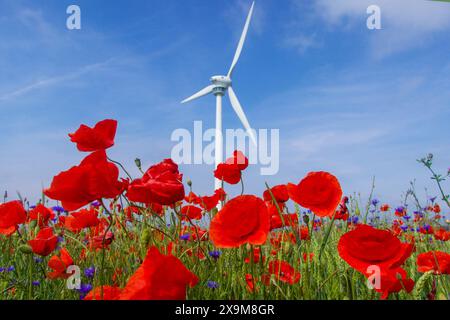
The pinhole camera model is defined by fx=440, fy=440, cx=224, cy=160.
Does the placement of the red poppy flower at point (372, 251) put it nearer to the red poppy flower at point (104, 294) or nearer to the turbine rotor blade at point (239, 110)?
the red poppy flower at point (104, 294)

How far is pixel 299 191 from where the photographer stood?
1.32m

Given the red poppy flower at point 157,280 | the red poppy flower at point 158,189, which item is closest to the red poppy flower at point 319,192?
the red poppy flower at point 158,189

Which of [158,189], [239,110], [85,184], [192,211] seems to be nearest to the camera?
[85,184]

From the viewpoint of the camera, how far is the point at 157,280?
938mm

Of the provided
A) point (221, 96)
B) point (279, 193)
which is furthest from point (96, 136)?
point (221, 96)

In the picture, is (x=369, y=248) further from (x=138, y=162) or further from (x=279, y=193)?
(x=138, y=162)

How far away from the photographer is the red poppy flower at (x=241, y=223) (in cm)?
115

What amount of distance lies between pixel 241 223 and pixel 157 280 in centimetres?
31

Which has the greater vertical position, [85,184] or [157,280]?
[85,184]
